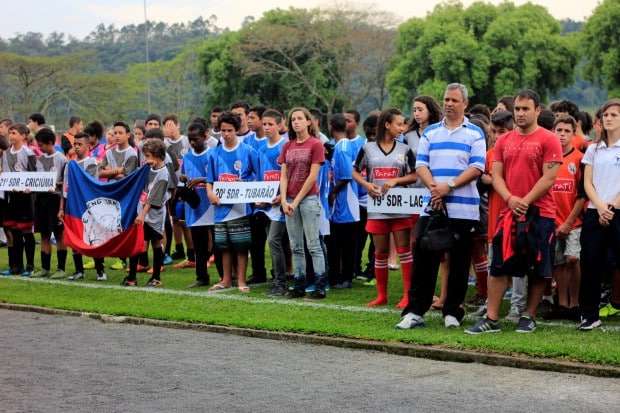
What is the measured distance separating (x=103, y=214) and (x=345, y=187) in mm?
3625

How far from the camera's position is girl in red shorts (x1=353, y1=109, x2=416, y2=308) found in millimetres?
11875

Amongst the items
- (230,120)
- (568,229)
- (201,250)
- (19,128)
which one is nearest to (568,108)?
(568,229)

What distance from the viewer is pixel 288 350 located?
980 cm

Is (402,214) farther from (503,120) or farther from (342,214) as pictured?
(342,214)

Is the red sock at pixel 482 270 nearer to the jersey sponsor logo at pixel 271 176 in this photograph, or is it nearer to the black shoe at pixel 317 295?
the black shoe at pixel 317 295

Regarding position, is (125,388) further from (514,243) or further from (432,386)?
(514,243)

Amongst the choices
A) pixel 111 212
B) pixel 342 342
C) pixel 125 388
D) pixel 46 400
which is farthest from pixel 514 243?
pixel 111 212

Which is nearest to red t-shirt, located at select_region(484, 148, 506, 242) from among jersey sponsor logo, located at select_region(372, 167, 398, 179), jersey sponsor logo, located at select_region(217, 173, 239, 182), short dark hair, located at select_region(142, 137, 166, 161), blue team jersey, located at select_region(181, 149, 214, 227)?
jersey sponsor logo, located at select_region(372, 167, 398, 179)

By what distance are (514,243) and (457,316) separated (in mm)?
1109

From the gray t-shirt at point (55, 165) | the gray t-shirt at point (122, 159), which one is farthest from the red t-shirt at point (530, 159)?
the gray t-shirt at point (55, 165)

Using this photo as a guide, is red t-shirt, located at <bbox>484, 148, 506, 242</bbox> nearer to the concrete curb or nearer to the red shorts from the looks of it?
the red shorts

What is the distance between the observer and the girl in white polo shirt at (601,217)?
1010 cm

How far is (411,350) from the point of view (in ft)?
30.9

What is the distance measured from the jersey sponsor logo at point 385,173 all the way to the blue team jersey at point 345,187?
1.88 meters
